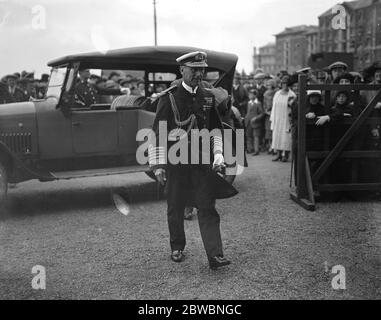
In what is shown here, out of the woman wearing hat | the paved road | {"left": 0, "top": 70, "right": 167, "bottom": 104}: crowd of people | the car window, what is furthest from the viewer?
the woman wearing hat

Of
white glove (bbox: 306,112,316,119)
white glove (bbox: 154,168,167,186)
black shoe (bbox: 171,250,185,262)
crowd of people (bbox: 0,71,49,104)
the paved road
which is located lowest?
the paved road

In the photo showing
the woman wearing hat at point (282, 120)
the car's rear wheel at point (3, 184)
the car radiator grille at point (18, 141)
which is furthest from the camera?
the woman wearing hat at point (282, 120)

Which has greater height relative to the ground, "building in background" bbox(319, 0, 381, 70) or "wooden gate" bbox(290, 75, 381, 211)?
"building in background" bbox(319, 0, 381, 70)

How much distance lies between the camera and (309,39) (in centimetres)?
7050

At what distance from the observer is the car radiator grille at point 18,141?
6.11 m

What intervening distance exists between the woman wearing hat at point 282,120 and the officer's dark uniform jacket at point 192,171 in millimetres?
6231

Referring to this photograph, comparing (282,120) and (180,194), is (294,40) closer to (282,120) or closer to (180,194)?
(282,120)

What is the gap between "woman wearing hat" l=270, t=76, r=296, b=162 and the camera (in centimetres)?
998

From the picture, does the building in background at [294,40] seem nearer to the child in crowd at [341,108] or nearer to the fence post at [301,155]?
the child in crowd at [341,108]

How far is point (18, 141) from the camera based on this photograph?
6.17 m

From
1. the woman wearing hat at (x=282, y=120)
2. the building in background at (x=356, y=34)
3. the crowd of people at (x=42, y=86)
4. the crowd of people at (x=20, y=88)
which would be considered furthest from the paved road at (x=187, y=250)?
the building in background at (x=356, y=34)

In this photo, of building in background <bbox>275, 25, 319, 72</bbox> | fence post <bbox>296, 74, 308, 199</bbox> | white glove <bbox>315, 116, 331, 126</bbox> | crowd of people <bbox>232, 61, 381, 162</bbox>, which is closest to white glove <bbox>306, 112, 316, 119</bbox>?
crowd of people <bbox>232, 61, 381, 162</bbox>

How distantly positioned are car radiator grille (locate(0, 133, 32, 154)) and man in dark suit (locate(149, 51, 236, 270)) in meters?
2.86

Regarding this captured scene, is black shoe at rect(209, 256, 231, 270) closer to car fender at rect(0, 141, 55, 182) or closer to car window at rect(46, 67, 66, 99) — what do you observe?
car fender at rect(0, 141, 55, 182)
